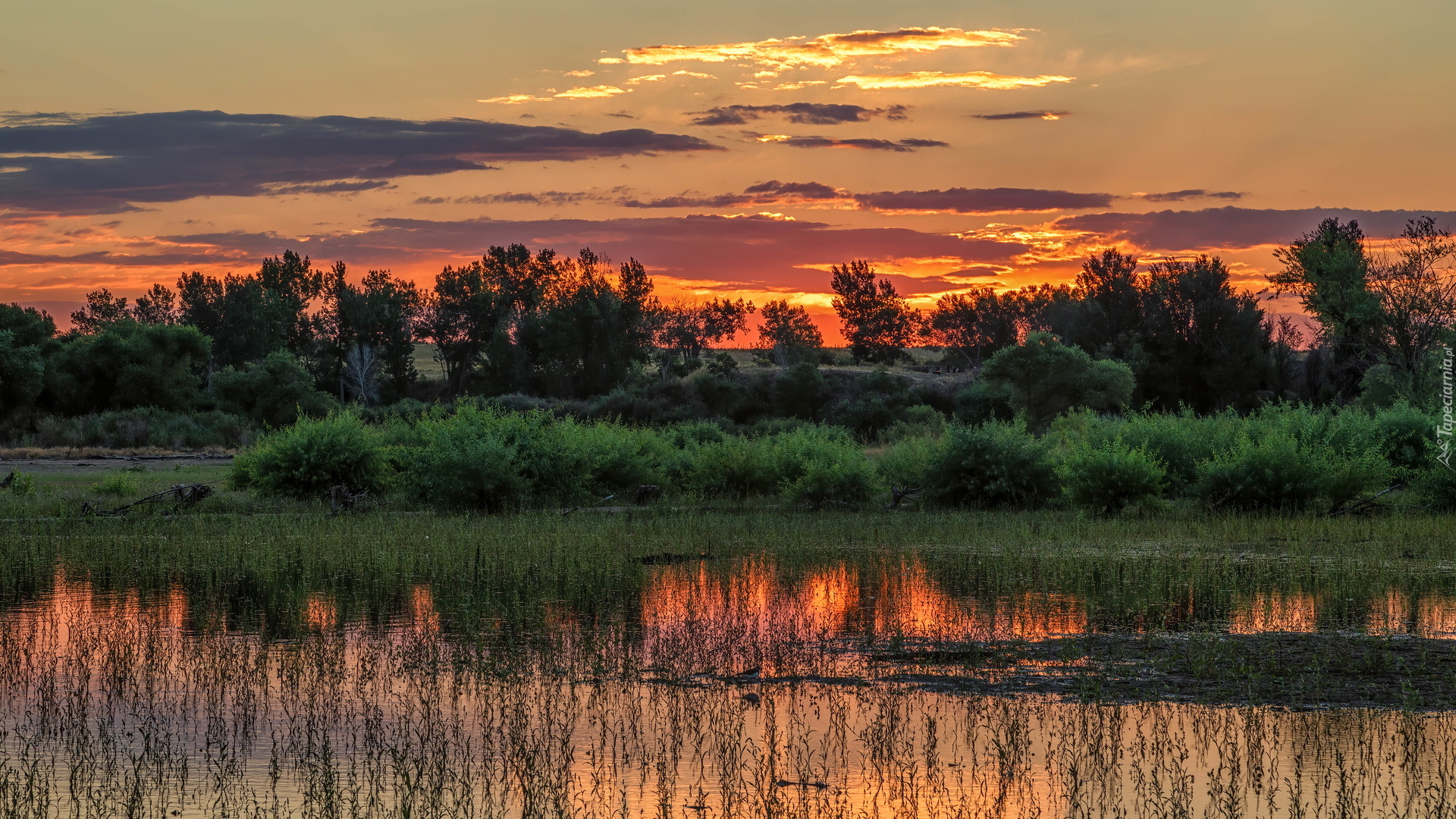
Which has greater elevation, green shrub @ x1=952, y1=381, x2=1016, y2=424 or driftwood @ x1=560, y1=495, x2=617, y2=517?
driftwood @ x1=560, y1=495, x2=617, y2=517

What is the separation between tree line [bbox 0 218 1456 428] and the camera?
67.2 m

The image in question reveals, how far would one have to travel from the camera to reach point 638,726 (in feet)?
35.9

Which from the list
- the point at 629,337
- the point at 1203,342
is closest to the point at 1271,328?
the point at 1203,342

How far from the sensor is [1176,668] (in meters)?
12.7

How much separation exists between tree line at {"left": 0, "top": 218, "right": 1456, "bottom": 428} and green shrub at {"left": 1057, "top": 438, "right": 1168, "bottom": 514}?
24.5 metres

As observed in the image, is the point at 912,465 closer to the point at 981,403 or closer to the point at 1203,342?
the point at 981,403

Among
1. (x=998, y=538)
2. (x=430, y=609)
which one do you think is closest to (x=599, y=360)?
(x=998, y=538)

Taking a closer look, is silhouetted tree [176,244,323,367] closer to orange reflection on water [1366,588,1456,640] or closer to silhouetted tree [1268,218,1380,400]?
silhouetted tree [1268,218,1380,400]

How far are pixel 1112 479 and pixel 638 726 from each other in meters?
20.3

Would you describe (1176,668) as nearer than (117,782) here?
No

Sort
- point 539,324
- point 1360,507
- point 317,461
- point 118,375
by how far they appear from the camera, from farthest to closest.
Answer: point 539,324, point 118,375, point 317,461, point 1360,507

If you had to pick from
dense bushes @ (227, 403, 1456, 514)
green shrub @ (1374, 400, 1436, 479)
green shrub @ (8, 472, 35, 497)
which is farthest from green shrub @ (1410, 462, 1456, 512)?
green shrub @ (8, 472, 35, 497)

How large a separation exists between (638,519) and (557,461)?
5.45 meters

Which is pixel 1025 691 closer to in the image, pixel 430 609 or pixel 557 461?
pixel 430 609
